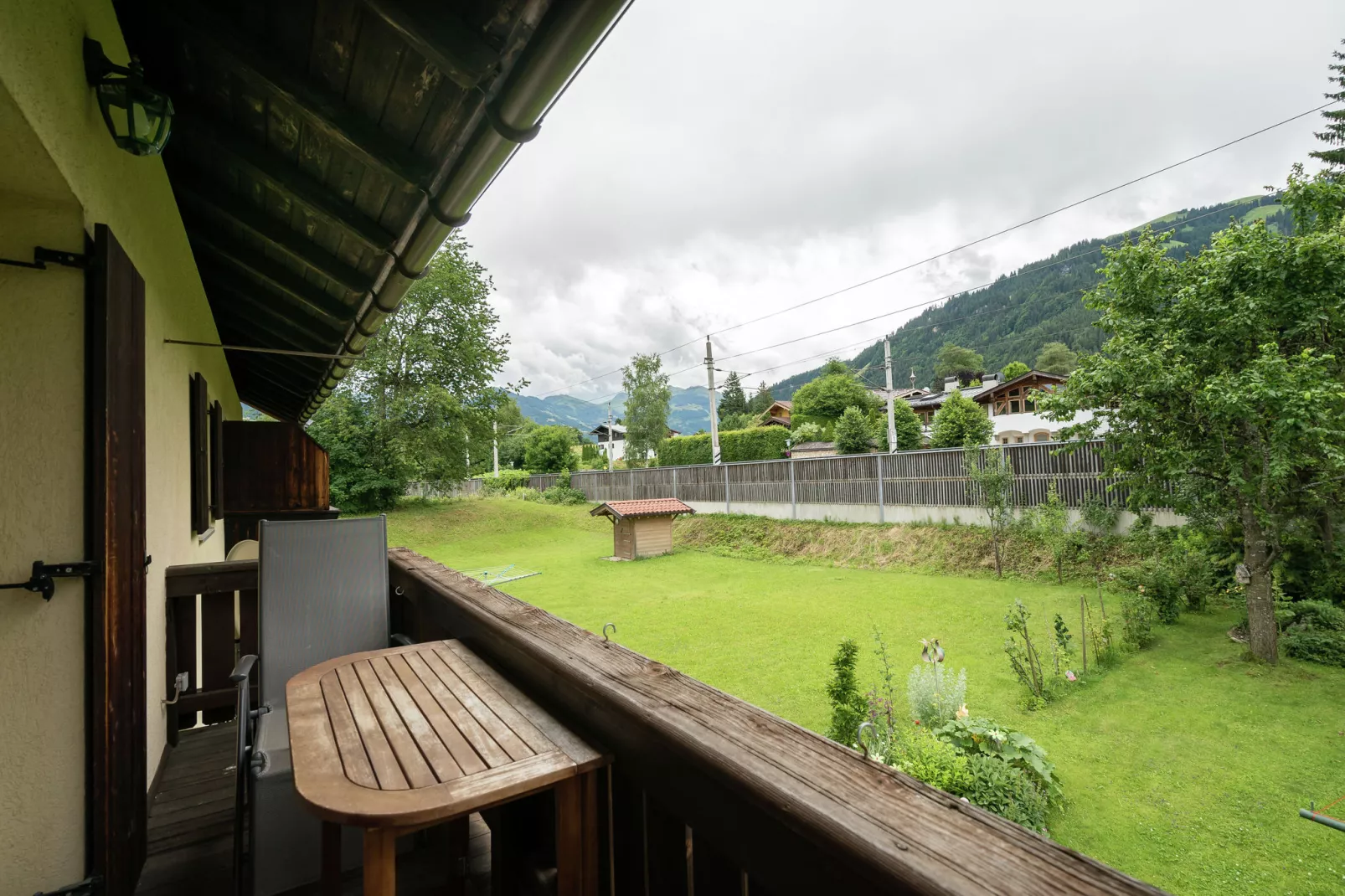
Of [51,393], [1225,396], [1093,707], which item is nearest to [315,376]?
[51,393]

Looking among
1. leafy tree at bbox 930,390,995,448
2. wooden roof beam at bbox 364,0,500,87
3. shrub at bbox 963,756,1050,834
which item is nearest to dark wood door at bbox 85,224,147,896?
wooden roof beam at bbox 364,0,500,87

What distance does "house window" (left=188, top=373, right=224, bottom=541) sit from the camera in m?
3.70

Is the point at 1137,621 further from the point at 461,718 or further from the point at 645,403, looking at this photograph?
the point at 645,403

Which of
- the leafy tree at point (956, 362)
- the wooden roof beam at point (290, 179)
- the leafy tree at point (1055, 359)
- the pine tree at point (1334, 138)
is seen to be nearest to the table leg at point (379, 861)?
the wooden roof beam at point (290, 179)

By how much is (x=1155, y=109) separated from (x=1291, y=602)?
130ft

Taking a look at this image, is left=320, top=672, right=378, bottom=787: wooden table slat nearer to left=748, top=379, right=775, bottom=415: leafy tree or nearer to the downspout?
the downspout

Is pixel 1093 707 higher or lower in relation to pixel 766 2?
lower

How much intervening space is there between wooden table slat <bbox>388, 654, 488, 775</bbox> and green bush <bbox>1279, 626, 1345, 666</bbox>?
8.28 meters

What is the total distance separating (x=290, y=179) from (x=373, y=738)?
2.27 m

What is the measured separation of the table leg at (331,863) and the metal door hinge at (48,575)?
36.7 inches

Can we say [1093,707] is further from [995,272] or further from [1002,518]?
[995,272]

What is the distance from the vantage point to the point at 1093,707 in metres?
5.33

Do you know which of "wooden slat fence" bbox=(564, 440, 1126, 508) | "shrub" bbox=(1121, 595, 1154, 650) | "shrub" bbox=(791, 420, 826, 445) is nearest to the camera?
"shrub" bbox=(1121, 595, 1154, 650)

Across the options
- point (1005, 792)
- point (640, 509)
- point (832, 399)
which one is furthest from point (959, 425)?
point (1005, 792)
